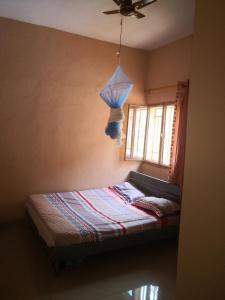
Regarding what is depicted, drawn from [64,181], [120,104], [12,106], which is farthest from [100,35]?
[64,181]

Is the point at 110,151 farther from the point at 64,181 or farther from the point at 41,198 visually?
the point at 41,198

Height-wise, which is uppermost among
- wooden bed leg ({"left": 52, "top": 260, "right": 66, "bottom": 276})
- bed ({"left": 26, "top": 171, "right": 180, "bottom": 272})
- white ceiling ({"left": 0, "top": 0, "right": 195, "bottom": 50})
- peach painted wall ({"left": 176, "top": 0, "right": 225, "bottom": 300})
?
white ceiling ({"left": 0, "top": 0, "right": 195, "bottom": 50})

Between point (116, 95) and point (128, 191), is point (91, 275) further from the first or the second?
point (116, 95)

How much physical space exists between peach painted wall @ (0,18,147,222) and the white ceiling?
23 centimetres

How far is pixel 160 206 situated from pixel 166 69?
2242 millimetres

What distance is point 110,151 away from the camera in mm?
4395

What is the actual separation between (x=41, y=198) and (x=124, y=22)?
265 cm

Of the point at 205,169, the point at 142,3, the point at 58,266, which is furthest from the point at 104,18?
the point at 58,266

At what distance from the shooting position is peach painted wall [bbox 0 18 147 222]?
11.8 ft

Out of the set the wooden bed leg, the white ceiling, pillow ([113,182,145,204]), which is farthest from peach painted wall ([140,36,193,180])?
the wooden bed leg

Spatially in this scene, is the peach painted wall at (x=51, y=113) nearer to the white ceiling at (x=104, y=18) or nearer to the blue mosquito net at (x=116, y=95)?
the white ceiling at (x=104, y=18)

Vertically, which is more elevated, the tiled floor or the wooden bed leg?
the wooden bed leg

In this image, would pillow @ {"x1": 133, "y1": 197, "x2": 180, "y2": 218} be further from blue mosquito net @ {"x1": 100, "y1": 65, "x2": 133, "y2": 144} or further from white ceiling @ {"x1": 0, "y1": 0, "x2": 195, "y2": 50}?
white ceiling @ {"x1": 0, "y1": 0, "x2": 195, "y2": 50}

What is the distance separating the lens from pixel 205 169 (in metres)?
1.05
